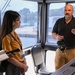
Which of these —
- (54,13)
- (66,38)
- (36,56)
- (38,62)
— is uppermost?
(54,13)

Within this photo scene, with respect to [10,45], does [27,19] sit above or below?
above

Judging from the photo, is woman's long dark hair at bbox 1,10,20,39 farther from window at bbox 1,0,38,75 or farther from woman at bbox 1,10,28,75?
window at bbox 1,0,38,75

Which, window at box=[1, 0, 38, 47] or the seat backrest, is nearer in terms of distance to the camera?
the seat backrest

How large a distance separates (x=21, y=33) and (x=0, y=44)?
67.0 inches

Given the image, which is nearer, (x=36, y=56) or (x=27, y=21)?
(x=36, y=56)

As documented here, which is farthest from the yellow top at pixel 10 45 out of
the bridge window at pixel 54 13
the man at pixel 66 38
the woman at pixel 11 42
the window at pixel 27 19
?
the bridge window at pixel 54 13

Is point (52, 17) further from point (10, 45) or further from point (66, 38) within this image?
point (10, 45)

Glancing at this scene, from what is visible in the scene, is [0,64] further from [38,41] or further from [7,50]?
[38,41]

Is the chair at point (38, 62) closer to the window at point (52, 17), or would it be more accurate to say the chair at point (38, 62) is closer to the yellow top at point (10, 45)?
the window at point (52, 17)

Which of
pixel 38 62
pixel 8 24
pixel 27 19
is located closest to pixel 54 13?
pixel 27 19

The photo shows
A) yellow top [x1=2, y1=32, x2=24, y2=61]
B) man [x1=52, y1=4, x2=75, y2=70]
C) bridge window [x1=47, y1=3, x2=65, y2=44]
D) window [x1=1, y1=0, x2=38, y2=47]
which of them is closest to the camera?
yellow top [x1=2, y1=32, x2=24, y2=61]

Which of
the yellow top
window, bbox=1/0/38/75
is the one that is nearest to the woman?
the yellow top

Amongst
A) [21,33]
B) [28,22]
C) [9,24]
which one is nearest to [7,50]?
[9,24]

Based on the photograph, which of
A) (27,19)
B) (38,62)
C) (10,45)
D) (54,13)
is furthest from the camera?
(54,13)
